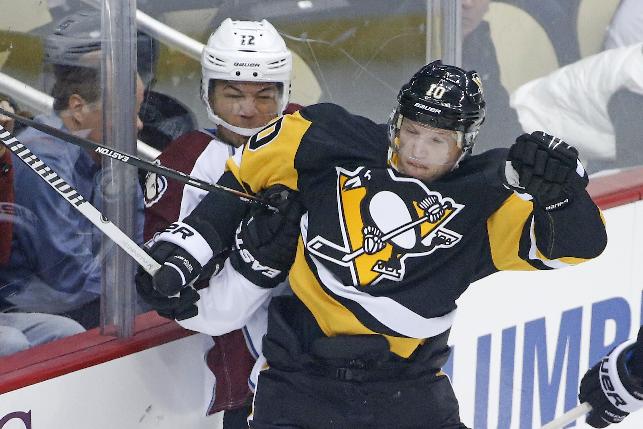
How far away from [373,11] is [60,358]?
3.59 ft

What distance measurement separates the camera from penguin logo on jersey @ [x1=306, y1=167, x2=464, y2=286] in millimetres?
2381

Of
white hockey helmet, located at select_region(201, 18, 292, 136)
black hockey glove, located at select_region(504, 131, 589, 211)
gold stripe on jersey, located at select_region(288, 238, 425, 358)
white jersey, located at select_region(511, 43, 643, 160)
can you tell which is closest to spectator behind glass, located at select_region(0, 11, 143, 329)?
white hockey helmet, located at select_region(201, 18, 292, 136)

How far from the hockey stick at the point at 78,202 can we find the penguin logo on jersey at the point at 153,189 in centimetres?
20

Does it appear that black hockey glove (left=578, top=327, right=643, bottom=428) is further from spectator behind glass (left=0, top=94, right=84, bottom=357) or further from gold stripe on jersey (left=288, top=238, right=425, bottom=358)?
spectator behind glass (left=0, top=94, right=84, bottom=357)

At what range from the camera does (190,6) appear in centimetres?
273

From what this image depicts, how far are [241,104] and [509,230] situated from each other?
1.96 ft

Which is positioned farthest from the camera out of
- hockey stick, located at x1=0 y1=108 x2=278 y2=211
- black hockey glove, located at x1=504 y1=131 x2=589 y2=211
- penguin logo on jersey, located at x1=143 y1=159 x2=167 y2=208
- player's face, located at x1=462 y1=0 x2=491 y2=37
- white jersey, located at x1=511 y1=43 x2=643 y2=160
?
white jersey, located at x1=511 y1=43 x2=643 y2=160

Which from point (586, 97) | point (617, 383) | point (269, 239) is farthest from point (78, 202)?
point (586, 97)

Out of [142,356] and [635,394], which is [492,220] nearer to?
[635,394]

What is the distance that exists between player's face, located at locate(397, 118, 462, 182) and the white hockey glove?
45 mm

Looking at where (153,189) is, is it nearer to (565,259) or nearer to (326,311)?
(326,311)

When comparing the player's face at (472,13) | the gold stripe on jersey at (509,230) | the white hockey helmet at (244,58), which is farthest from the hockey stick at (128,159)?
the player's face at (472,13)

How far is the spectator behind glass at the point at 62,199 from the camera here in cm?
246

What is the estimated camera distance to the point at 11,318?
2479 millimetres
